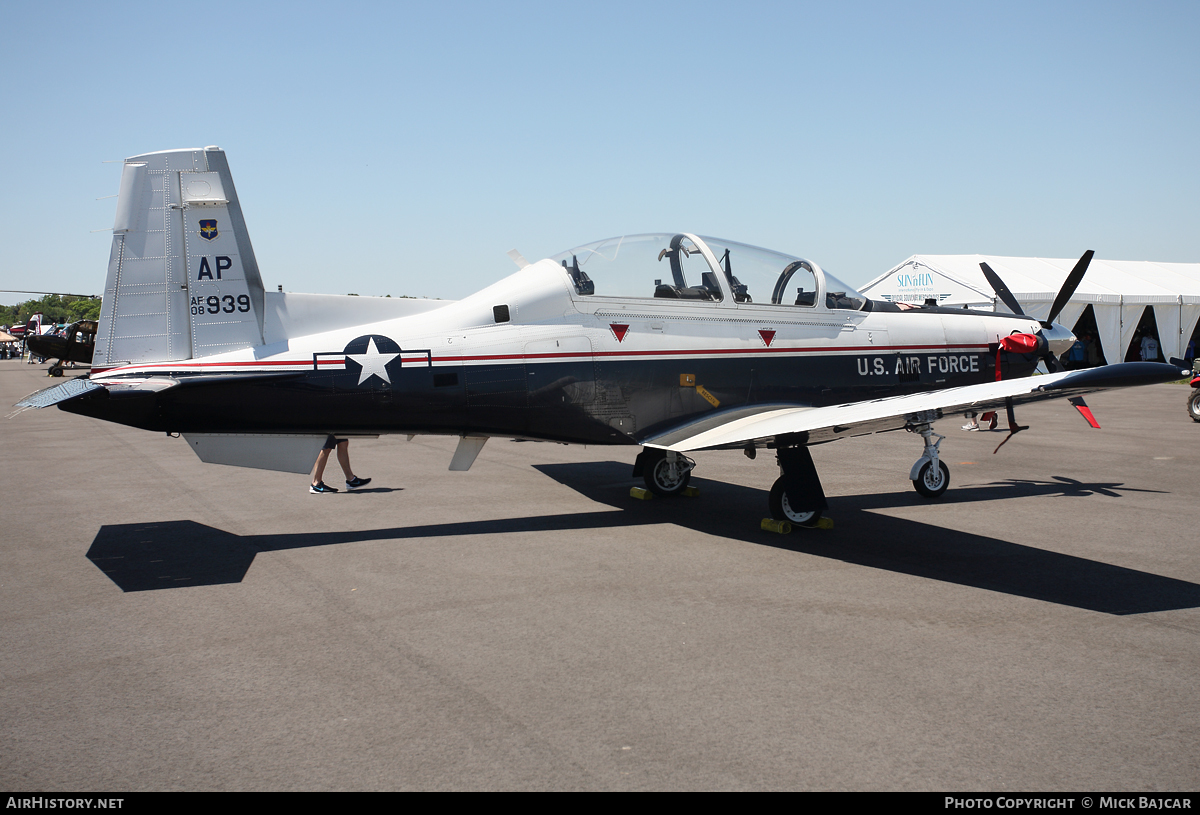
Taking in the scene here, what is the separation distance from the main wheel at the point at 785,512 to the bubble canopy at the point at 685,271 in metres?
1.99

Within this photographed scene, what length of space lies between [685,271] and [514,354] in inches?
80.3

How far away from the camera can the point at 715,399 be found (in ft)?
27.1

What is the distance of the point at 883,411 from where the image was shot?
6.47m

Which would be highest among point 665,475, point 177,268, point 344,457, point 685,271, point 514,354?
point 177,268

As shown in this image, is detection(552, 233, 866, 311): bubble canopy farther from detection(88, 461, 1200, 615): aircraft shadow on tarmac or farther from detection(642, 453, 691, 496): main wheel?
detection(88, 461, 1200, 615): aircraft shadow on tarmac

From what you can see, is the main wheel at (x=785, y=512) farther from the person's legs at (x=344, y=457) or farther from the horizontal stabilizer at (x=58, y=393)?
the horizontal stabilizer at (x=58, y=393)

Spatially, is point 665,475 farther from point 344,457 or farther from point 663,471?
point 344,457

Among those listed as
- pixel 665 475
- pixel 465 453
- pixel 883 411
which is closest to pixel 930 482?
pixel 665 475

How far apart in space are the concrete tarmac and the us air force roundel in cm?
157

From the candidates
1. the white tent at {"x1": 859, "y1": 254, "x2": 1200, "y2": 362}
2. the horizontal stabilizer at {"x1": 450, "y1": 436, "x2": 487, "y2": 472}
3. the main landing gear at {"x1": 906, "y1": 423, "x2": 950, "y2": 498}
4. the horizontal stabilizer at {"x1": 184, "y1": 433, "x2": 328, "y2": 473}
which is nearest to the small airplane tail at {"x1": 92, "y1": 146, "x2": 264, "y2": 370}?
the horizontal stabilizer at {"x1": 184, "y1": 433, "x2": 328, "y2": 473}

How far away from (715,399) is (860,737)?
488 cm

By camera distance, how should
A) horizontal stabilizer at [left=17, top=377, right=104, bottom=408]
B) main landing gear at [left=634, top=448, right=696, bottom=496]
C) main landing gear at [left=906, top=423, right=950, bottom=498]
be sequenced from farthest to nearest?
1. main landing gear at [left=634, top=448, right=696, bottom=496]
2. main landing gear at [left=906, top=423, right=950, bottom=498]
3. horizontal stabilizer at [left=17, top=377, right=104, bottom=408]

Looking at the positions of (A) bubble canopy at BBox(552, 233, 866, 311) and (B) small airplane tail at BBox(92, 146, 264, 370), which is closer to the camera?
(B) small airplane tail at BBox(92, 146, 264, 370)

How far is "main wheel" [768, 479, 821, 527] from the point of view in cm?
785
